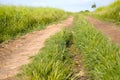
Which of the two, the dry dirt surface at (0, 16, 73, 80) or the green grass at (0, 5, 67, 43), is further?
the green grass at (0, 5, 67, 43)

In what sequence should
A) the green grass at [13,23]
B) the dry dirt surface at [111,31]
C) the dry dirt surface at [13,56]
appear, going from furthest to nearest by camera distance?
the green grass at [13,23] → the dry dirt surface at [111,31] → the dry dirt surface at [13,56]

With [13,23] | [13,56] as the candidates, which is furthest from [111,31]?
[13,56]

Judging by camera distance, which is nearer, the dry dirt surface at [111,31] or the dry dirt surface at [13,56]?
the dry dirt surface at [13,56]

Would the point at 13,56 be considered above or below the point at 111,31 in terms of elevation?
above

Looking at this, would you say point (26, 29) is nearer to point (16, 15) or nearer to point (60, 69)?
point (16, 15)

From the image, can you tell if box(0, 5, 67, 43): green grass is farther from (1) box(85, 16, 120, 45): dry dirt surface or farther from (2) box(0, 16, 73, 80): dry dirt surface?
(1) box(85, 16, 120, 45): dry dirt surface

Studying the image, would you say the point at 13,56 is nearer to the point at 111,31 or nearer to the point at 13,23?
the point at 13,23

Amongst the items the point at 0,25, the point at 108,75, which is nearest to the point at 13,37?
the point at 0,25

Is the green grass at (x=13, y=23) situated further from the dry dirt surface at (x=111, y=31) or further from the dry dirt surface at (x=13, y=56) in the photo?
the dry dirt surface at (x=111, y=31)

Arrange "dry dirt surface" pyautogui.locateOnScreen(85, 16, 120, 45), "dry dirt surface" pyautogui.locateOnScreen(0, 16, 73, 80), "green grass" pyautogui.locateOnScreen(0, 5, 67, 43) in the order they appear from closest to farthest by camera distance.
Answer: "dry dirt surface" pyautogui.locateOnScreen(0, 16, 73, 80) → "dry dirt surface" pyautogui.locateOnScreen(85, 16, 120, 45) → "green grass" pyautogui.locateOnScreen(0, 5, 67, 43)

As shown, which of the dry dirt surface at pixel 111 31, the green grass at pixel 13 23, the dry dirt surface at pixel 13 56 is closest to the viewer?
the dry dirt surface at pixel 13 56

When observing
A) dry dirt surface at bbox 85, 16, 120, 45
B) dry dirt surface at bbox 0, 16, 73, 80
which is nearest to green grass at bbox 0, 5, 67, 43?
dry dirt surface at bbox 0, 16, 73, 80

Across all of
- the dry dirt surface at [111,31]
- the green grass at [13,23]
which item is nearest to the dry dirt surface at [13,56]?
the green grass at [13,23]

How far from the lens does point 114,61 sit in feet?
15.7
